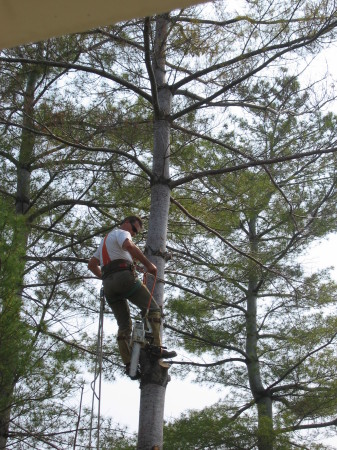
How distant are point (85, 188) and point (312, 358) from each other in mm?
3830

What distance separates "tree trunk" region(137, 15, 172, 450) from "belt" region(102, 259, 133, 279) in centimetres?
39

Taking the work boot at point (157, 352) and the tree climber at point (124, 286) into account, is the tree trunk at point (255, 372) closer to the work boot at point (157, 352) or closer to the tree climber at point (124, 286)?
the tree climber at point (124, 286)

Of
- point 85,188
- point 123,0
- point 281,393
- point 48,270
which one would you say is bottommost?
point 123,0

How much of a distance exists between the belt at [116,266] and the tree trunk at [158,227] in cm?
39

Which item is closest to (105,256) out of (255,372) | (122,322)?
(122,322)

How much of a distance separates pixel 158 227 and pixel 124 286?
2.71 ft

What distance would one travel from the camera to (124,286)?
472 cm

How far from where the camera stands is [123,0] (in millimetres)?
1646

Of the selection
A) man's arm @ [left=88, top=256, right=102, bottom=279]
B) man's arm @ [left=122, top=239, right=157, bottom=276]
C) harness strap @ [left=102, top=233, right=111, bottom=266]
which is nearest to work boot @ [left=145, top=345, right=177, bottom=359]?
man's arm @ [left=122, top=239, right=157, bottom=276]

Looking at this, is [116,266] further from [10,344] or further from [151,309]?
[10,344]

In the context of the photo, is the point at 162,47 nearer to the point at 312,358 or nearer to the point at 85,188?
the point at 85,188

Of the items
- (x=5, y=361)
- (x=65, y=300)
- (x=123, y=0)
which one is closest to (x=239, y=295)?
(x=65, y=300)

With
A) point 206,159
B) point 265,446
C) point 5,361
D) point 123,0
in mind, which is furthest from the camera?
point 265,446

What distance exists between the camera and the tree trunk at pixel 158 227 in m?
4.55
